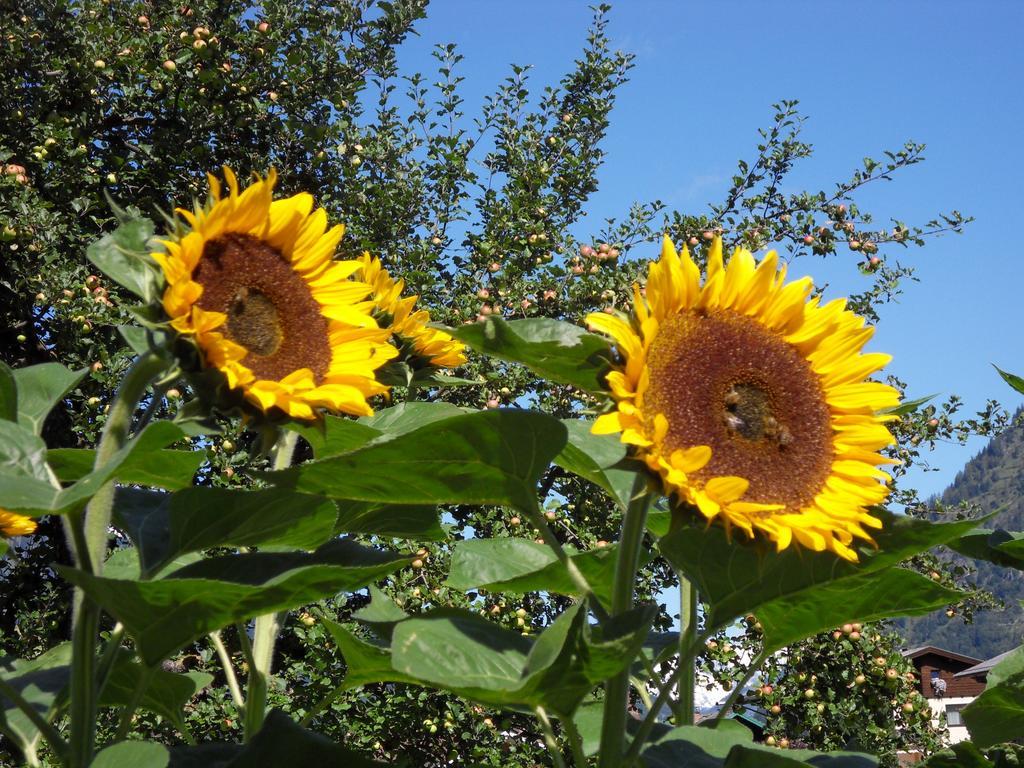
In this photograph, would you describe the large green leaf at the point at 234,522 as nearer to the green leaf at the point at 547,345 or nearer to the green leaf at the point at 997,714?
the green leaf at the point at 547,345

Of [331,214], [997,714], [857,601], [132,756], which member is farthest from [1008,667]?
[331,214]

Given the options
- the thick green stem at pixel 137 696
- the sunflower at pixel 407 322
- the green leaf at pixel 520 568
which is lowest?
the thick green stem at pixel 137 696

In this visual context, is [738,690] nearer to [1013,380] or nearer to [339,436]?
[339,436]

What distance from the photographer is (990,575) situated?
15100cm

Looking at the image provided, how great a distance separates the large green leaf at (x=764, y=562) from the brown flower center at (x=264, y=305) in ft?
1.70

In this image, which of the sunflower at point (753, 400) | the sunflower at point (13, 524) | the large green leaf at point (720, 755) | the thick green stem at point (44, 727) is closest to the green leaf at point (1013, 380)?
the sunflower at point (753, 400)

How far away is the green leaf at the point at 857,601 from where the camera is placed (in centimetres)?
144

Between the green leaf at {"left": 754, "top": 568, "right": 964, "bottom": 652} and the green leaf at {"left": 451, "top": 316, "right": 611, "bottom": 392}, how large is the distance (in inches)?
17.1

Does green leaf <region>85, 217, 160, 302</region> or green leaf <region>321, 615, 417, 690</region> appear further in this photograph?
green leaf <region>321, 615, 417, 690</region>

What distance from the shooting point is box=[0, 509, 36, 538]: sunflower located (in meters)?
1.82

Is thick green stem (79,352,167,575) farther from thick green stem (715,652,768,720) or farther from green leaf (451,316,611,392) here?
thick green stem (715,652,768,720)

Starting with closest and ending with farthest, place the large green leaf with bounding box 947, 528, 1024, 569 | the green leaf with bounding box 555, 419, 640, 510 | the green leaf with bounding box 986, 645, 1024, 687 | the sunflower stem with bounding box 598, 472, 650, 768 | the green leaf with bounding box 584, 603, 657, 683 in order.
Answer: the green leaf with bounding box 584, 603, 657, 683 < the sunflower stem with bounding box 598, 472, 650, 768 < the green leaf with bounding box 555, 419, 640, 510 < the large green leaf with bounding box 947, 528, 1024, 569 < the green leaf with bounding box 986, 645, 1024, 687

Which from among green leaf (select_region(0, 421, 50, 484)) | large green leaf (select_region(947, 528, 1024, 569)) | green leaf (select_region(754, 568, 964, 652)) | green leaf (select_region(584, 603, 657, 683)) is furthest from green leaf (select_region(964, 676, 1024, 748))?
green leaf (select_region(0, 421, 50, 484))

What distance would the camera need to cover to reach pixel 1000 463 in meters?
183
